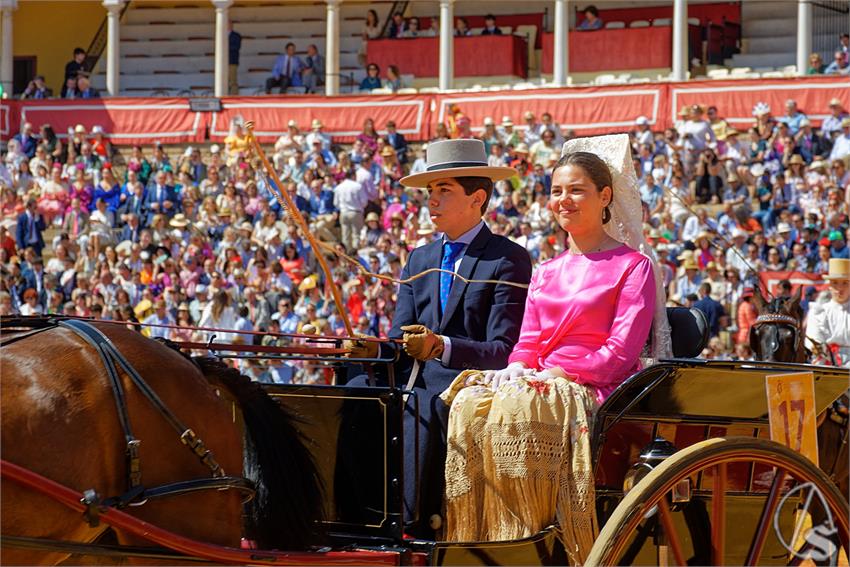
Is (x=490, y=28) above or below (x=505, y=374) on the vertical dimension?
above

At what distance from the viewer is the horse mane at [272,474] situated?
4.35 meters

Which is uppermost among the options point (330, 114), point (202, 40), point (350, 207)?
point (202, 40)

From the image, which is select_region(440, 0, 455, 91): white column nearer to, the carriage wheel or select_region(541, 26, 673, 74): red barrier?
select_region(541, 26, 673, 74): red barrier

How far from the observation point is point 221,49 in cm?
3020

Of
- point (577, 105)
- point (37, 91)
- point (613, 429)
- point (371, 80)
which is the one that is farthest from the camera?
point (37, 91)

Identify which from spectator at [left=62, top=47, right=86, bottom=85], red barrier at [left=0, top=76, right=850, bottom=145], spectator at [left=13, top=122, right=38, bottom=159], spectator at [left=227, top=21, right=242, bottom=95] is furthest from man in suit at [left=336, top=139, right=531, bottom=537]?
spectator at [left=227, top=21, right=242, bottom=95]

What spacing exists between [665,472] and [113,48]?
28482mm

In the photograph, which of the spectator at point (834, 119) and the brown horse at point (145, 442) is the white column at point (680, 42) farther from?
the brown horse at point (145, 442)

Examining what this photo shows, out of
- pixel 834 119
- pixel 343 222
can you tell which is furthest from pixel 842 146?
pixel 343 222

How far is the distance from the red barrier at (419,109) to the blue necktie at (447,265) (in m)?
15.8

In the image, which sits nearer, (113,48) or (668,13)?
(668,13)

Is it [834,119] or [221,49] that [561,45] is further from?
[834,119]

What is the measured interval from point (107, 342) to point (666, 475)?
1826mm

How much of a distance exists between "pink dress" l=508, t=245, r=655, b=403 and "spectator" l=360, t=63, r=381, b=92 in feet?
72.8
